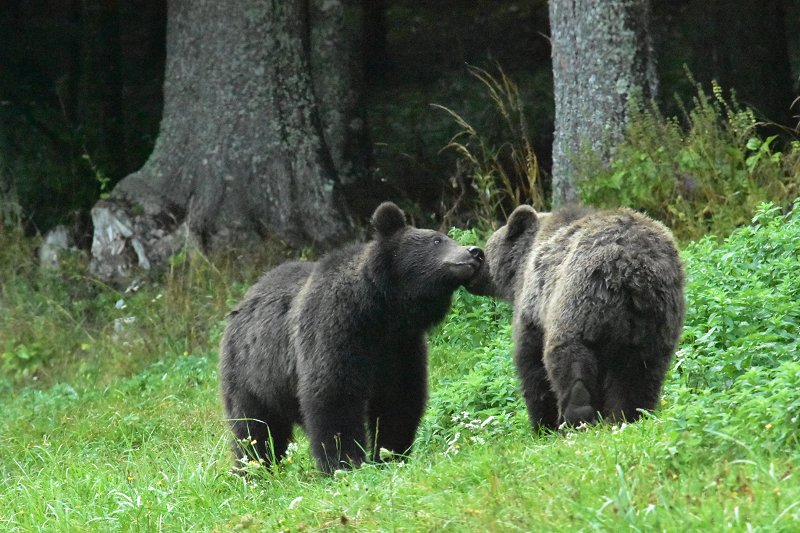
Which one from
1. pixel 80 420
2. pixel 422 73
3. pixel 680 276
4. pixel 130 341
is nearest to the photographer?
pixel 680 276

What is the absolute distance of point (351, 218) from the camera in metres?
14.4

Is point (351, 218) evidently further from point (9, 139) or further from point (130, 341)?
point (9, 139)

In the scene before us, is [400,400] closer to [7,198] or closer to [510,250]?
[510,250]

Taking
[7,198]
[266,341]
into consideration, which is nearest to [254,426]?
[266,341]

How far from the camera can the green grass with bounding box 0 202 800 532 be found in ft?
16.4

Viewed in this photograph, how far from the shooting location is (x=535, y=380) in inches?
298

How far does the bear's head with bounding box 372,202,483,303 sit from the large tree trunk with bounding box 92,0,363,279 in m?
6.02

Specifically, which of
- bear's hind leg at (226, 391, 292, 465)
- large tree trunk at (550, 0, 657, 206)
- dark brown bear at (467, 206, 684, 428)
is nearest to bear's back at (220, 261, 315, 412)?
bear's hind leg at (226, 391, 292, 465)

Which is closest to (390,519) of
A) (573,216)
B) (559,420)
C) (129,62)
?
(559,420)

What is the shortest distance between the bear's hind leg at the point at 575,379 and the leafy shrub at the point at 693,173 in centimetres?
496

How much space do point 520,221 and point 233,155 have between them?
19.8 ft

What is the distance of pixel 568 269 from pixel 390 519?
2274 millimetres

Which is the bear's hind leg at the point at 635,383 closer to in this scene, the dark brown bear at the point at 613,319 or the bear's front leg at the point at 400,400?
the dark brown bear at the point at 613,319

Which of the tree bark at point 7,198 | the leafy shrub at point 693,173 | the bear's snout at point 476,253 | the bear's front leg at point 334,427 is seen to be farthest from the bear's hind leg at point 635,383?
the tree bark at point 7,198
